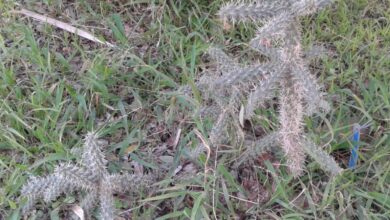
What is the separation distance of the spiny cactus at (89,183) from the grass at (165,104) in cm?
8

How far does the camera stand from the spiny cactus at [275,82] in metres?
1.63

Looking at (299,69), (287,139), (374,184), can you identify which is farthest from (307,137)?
(299,69)

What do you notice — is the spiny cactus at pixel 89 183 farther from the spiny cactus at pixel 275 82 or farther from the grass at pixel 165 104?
the spiny cactus at pixel 275 82

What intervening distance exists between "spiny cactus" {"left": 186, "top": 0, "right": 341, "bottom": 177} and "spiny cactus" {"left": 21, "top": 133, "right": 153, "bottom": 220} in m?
0.36

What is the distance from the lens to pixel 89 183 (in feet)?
6.55

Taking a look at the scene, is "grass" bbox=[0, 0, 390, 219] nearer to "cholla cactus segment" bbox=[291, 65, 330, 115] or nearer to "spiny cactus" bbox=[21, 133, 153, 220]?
"spiny cactus" bbox=[21, 133, 153, 220]

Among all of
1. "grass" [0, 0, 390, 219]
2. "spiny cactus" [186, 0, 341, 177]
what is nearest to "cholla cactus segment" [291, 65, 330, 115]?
"spiny cactus" [186, 0, 341, 177]

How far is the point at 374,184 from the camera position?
2.12 meters

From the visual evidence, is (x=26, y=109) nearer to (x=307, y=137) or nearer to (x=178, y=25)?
(x=178, y=25)

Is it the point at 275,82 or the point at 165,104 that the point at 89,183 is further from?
A: the point at 275,82

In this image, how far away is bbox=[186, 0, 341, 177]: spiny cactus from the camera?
1.63 m

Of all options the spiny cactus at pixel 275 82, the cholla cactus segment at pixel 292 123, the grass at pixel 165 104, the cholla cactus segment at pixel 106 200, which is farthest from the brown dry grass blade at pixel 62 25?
the cholla cactus segment at pixel 292 123

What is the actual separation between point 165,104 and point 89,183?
621 mm

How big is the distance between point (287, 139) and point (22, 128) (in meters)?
1.23
